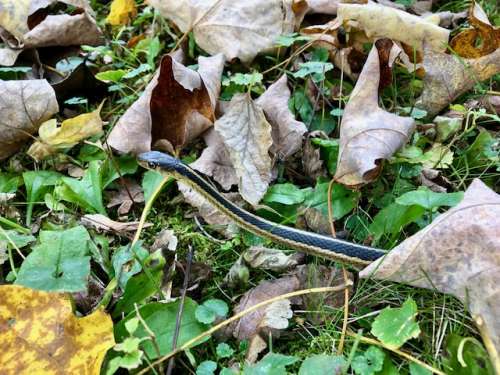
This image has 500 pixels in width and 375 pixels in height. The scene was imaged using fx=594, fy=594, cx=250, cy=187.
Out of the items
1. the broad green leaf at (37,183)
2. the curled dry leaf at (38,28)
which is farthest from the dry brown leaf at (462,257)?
the curled dry leaf at (38,28)

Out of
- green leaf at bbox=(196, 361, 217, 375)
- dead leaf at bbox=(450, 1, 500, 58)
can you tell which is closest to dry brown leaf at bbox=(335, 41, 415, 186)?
dead leaf at bbox=(450, 1, 500, 58)

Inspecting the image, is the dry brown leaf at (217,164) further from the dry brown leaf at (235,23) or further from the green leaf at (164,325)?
the green leaf at (164,325)

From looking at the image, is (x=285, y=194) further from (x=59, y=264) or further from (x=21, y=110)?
(x=21, y=110)

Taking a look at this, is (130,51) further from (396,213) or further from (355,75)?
(396,213)

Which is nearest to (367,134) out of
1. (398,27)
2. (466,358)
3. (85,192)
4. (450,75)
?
(450,75)

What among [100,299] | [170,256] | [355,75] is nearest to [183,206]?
[170,256]
